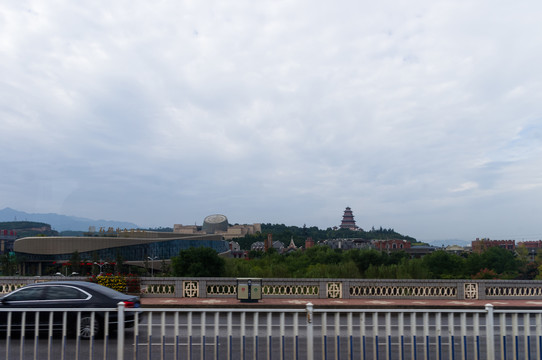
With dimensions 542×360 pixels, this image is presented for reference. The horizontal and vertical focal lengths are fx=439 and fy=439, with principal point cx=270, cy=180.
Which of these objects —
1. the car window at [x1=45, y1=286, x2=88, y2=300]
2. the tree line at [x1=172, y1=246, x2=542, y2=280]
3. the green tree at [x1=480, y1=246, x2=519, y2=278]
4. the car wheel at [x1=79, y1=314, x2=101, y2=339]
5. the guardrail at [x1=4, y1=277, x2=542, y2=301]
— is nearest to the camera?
the car wheel at [x1=79, y1=314, x2=101, y2=339]

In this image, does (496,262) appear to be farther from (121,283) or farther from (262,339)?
(262,339)

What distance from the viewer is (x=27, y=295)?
11.2 m

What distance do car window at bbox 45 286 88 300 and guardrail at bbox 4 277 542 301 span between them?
7.46m

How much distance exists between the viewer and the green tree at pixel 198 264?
107 ft

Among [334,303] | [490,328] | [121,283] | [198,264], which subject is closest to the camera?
[490,328]

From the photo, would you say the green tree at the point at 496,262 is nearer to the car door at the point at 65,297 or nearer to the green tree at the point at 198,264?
the green tree at the point at 198,264

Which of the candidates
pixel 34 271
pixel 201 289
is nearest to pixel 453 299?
pixel 201 289

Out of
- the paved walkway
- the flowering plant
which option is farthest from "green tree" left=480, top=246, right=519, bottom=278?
the flowering plant

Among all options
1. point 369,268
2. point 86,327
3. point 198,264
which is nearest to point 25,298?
point 86,327

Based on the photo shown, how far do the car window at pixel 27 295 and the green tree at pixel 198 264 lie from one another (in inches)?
835

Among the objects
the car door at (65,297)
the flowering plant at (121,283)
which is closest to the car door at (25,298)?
the car door at (65,297)

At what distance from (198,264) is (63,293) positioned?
71.3 feet

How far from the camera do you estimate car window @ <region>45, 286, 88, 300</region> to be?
1110 centimetres

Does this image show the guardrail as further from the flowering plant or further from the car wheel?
the car wheel
